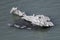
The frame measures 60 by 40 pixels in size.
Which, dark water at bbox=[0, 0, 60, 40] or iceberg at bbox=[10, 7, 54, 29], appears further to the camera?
iceberg at bbox=[10, 7, 54, 29]

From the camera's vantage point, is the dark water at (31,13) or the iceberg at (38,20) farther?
the iceberg at (38,20)

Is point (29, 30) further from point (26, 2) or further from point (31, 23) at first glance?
point (26, 2)

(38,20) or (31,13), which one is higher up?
(31,13)

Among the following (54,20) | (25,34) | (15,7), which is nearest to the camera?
(25,34)

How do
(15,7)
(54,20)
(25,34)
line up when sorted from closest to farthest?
1. (25,34)
2. (54,20)
3. (15,7)

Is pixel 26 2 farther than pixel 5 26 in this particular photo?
Yes

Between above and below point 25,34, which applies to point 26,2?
above


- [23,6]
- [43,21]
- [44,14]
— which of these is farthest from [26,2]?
[43,21]

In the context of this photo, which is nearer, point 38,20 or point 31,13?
point 38,20
